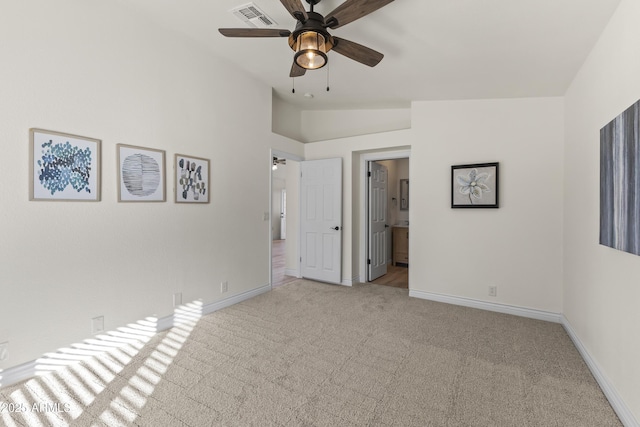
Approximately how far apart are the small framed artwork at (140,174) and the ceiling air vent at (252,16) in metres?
1.46

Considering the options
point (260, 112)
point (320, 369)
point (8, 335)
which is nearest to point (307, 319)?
point (320, 369)

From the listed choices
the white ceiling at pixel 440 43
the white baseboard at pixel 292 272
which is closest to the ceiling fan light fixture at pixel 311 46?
the white ceiling at pixel 440 43

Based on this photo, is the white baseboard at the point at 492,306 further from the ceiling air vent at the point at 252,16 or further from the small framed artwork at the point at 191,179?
the ceiling air vent at the point at 252,16

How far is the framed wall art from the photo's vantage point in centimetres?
156

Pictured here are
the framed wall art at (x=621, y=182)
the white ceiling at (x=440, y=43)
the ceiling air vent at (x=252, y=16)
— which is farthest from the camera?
the ceiling air vent at (x=252, y=16)

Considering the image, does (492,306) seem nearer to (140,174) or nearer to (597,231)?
(597,231)

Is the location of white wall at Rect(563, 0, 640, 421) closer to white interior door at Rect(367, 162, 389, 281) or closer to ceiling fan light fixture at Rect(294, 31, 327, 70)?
ceiling fan light fixture at Rect(294, 31, 327, 70)

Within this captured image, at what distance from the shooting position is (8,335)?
2.00 metres

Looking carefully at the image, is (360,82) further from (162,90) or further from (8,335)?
(8,335)

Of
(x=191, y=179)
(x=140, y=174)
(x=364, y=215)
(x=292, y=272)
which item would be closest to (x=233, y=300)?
(x=191, y=179)

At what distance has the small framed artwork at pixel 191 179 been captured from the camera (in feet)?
10.1

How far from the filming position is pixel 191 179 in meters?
3.18

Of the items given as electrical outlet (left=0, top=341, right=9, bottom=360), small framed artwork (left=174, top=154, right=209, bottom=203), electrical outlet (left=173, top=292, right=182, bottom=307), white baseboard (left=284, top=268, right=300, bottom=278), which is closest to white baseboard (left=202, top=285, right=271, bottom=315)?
electrical outlet (left=173, top=292, right=182, bottom=307)

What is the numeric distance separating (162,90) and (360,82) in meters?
2.19
